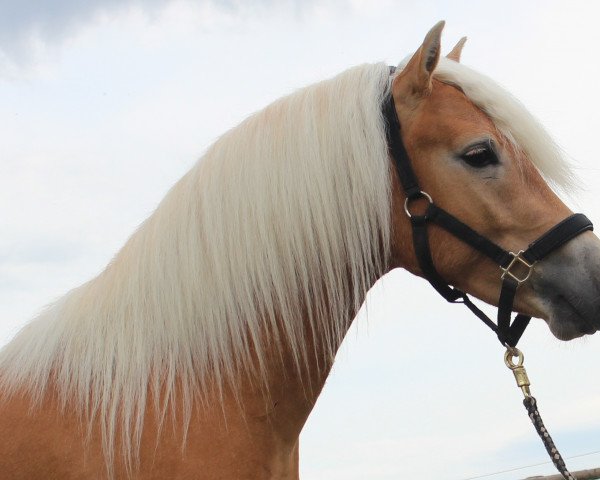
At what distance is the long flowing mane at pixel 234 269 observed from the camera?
290cm

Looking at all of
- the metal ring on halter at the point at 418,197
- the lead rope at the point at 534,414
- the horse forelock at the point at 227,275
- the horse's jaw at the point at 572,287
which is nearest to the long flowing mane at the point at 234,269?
the horse forelock at the point at 227,275

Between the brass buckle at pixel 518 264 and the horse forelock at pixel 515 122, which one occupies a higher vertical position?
the horse forelock at pixel 515 122

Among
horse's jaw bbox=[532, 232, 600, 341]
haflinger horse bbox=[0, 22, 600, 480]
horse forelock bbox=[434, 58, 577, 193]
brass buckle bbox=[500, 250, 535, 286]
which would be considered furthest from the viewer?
horse forelock bbox=[434, 58, 577, 193]

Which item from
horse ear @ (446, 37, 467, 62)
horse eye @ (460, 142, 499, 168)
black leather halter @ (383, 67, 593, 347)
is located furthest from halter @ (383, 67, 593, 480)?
horse ear @ (446, 37, 467, 62)

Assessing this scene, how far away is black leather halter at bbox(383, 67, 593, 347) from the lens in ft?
10.1

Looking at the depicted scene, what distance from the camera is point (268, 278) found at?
3.03 metres

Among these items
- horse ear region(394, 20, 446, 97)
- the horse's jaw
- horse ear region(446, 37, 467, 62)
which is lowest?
the horse's jaw

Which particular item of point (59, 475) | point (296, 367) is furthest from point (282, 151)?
point (59, 475)

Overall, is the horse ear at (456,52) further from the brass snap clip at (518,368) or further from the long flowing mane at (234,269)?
the brass snap clip at (518,368)

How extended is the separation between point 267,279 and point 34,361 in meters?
1.01

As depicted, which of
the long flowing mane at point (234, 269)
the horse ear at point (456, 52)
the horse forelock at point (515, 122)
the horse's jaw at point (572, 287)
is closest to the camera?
the long flowing mane at point (234, 269)

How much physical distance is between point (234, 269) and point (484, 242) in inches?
43.0

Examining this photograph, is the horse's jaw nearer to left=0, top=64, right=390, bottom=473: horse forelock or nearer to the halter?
the halter

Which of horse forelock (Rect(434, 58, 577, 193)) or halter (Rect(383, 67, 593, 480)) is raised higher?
horse forelock (Rect(434, 58, 577, 193))
